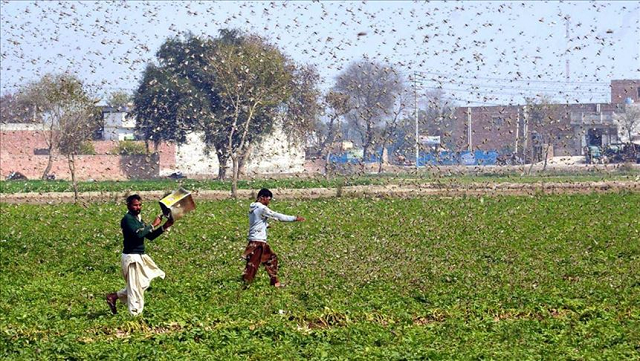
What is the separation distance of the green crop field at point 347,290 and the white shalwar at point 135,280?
0.65ft

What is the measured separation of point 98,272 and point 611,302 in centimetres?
1008

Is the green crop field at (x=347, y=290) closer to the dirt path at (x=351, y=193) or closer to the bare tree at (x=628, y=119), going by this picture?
the dirt path at (x=351, y=193)

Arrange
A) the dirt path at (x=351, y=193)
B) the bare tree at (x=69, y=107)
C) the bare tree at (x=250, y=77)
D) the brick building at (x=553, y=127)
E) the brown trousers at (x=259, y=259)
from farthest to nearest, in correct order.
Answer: the brick building at (x=553, y=127) < the bare tree at (x=250, y=77) < the bare tree at (x=69, y=107) < the dirt path at (x=351, y=193) < the brown trousers at (x=259, y=259)

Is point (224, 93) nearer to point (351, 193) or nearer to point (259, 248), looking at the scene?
point (351, 193)

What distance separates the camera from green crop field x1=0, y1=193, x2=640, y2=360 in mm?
12172

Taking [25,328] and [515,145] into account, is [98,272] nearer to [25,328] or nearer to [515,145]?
[25,328]

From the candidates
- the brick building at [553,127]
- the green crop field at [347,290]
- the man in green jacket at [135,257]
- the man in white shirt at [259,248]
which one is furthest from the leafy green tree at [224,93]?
the man in green jacket at [135,257]

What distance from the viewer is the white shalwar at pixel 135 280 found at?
14.6 m

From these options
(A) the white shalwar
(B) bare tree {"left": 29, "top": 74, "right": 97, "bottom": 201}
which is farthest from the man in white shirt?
(B) bare tree {"left": 29, "top": 74, "right": 97, "bottom": 201}

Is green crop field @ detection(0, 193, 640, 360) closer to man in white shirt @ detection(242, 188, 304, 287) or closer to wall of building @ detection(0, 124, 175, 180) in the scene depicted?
man in white shirt @ detection(242, 188, 304, 287)

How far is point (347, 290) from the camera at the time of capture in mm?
16641

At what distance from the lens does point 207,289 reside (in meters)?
17.1

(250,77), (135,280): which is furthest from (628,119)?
(135,280)

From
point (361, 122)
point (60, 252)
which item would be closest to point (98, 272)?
point (60, 252)
